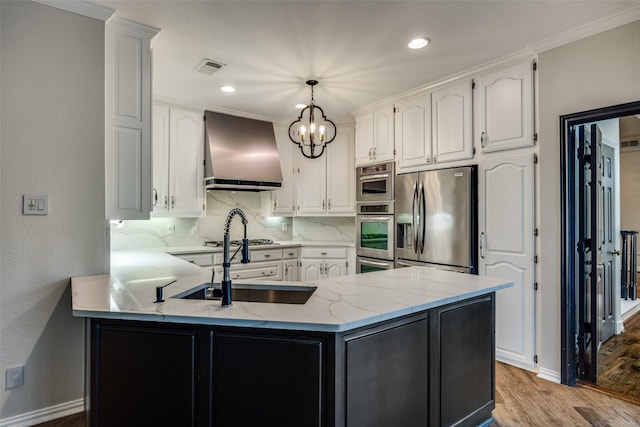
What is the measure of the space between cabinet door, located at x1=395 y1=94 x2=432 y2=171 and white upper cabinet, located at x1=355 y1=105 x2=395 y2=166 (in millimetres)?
119

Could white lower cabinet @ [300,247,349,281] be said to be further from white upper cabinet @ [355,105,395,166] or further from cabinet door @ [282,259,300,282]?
white upper cabinet @ [355,105,395,166]

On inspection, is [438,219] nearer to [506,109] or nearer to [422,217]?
[422,217]

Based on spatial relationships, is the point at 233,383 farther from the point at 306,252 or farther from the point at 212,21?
the point at 306,252

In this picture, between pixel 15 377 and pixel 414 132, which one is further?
pixel 414 132

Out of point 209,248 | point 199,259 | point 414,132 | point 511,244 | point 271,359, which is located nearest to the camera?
point 271,359

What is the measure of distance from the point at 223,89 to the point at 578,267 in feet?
11.6

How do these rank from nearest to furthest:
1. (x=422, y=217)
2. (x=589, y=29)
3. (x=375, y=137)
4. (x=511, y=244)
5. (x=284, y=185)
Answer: (x=589, y=29), (x=511, y=244), (x=422, y=217), (x=375, y=137), (x=284, y=185)

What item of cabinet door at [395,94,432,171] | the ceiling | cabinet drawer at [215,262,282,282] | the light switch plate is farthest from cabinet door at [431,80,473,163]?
the light switch plate

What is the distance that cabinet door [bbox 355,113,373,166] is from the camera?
425cm

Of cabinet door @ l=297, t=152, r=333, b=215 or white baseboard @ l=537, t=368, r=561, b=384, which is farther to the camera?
cabinet door @ l=297, t=152, r=333, b=215

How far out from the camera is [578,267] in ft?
8.61

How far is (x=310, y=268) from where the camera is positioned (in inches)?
185

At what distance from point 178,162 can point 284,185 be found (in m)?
1.44

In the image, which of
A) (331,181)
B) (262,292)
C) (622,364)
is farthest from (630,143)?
(262,292)
